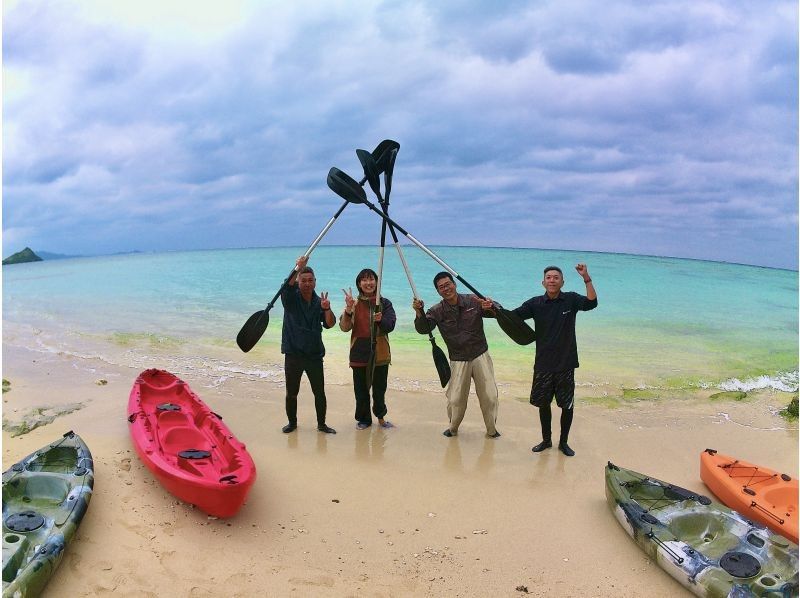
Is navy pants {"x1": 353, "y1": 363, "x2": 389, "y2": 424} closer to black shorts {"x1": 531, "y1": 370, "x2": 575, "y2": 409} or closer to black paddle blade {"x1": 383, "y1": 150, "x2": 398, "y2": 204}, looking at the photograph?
black shorts {"x1": 531, "y1": 370, "x2": 575, "y2": 409}

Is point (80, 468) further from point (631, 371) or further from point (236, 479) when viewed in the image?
point (631, 371)

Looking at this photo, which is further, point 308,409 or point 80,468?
point 308,409

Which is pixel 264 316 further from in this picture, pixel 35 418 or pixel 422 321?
pixel 35 418

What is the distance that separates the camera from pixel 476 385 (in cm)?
619

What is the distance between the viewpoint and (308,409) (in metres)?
7.45

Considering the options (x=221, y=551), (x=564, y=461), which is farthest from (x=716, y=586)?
(x=221, y=551)

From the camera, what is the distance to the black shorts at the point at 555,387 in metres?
5.62

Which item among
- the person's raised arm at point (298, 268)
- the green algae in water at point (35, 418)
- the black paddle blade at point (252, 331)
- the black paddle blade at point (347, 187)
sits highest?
the black paddle blade at point (347, 187)

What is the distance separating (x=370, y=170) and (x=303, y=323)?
204cm

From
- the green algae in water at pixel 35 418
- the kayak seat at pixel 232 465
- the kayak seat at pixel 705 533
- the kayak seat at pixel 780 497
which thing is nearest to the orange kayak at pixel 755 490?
the kayak seat at pixel 780 497

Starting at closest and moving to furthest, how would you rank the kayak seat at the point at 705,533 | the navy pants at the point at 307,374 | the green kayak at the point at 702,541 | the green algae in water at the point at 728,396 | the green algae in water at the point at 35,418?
the green kayak at the point at 702,541
the kayak seat at the point at 705,533
the navy pants at the point at 307,374
the green algae in water at the point at 35,418
the green algae in water at the point at 728,396

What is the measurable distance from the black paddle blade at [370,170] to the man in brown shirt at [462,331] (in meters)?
1.50

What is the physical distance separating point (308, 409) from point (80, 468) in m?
3.09

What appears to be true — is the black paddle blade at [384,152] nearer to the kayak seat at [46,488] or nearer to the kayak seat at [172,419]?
the kayak seat at [172,419]
